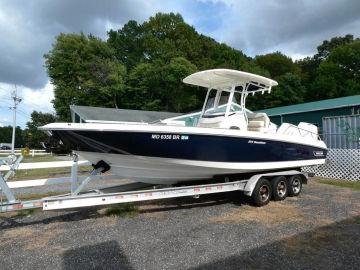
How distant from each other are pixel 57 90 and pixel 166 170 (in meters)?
37.1


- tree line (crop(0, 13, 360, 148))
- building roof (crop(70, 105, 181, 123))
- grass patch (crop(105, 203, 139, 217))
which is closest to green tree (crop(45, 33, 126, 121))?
tree line (crop(0, 13, 360, 148))

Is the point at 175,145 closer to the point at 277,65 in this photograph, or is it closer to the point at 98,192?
the point at 98,192

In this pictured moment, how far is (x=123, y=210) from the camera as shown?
7348mm

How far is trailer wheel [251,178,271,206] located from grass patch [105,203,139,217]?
2555 millimetres

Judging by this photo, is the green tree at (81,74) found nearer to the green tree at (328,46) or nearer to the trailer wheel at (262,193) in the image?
the trailer wheel at (262,193)

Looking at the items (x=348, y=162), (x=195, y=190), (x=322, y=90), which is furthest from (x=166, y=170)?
(x=322, y=90)

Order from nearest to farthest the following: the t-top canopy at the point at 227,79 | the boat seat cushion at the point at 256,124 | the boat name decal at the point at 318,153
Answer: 1. the t-top canopy at the point at 227,79
2. the boat seat cushion at the point at 256,124
3. the boat name decal at the point at 318,153

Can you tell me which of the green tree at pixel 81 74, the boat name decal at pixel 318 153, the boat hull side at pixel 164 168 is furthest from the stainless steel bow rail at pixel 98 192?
the green tree at pixel 81 74

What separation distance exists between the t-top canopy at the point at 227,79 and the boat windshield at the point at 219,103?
0.20 m

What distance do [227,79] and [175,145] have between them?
8.30ft

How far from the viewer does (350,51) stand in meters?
46.7

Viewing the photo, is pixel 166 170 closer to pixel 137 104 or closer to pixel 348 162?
pixel 348 162

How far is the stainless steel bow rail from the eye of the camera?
556cm

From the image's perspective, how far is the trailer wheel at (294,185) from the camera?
336 inches
